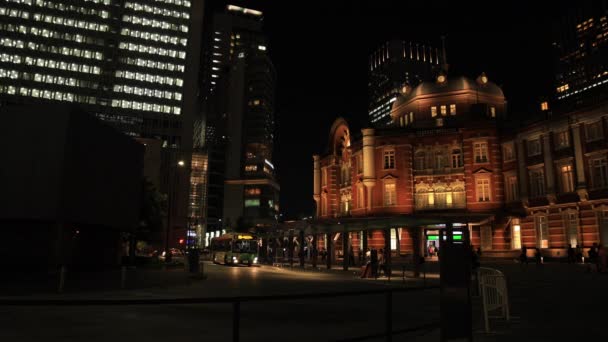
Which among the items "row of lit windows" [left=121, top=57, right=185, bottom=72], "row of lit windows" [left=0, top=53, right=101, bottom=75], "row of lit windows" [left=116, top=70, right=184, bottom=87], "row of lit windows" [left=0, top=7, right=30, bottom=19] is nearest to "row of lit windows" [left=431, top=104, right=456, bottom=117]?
"row of lit windows" [left=116, top=70, right=184, bottom=87]

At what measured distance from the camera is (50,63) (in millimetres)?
110625

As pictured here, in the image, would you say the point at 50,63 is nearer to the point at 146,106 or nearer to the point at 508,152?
the point at 146,106

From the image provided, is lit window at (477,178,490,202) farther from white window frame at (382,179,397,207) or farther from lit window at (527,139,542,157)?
white window frame at (382,179,397,207)

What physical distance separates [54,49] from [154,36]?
2346cm

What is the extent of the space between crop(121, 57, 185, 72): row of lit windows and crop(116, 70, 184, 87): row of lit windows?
2.37 m

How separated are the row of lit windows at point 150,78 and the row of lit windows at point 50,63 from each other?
18.6 feet

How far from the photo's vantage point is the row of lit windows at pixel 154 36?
119 m

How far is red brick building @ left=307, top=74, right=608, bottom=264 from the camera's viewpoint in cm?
3925

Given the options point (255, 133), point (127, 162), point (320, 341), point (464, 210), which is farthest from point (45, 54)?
point (320, 341)

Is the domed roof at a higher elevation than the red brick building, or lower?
higher

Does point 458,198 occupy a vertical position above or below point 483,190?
below

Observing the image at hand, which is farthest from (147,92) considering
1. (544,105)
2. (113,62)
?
(544,105)

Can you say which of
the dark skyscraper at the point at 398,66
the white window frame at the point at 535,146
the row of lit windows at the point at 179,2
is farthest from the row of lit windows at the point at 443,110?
the dark skyscraper at the point at 398,66

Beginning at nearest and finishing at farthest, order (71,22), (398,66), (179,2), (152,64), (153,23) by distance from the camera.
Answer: (71,22) → (152,64) → (153,23) → (179,2) → (398,66)
